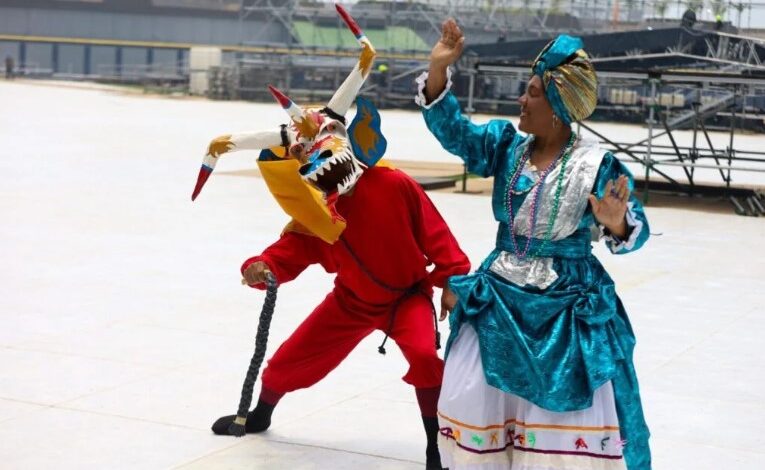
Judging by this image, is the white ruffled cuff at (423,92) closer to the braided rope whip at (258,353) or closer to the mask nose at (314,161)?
the mask nose at (314,161)

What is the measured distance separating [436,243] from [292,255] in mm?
697

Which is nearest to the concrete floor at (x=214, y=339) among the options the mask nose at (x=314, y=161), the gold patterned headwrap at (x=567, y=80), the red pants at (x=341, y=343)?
the red pants at (x=341, y=343)

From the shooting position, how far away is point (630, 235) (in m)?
4.68

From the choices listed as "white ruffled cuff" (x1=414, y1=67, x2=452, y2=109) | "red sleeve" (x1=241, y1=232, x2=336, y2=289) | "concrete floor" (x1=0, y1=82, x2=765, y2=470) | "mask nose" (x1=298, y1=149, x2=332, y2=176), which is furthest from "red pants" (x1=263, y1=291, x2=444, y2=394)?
"white ruffled cuff" (x1=414, y1=67, x2=452, y2=109)

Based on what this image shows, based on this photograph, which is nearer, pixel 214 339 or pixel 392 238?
pixel 392 238

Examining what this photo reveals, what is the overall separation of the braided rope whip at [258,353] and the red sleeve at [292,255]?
0.18ft

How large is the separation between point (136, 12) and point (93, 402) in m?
64.5

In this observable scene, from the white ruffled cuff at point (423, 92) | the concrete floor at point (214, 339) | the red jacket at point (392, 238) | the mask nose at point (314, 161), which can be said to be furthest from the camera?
the concrete floor at point (214, 339)

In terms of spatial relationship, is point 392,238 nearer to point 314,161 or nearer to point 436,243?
point 436,243

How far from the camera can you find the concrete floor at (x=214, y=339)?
6035 millimetres

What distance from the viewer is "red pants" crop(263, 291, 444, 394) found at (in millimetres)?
5477

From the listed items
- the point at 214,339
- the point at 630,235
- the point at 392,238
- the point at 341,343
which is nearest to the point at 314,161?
the point at 392,238

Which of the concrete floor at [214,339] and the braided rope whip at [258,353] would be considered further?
the concrete floor at [214,339]

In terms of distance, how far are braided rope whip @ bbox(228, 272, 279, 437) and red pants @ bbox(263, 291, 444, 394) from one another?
0.07 metres
